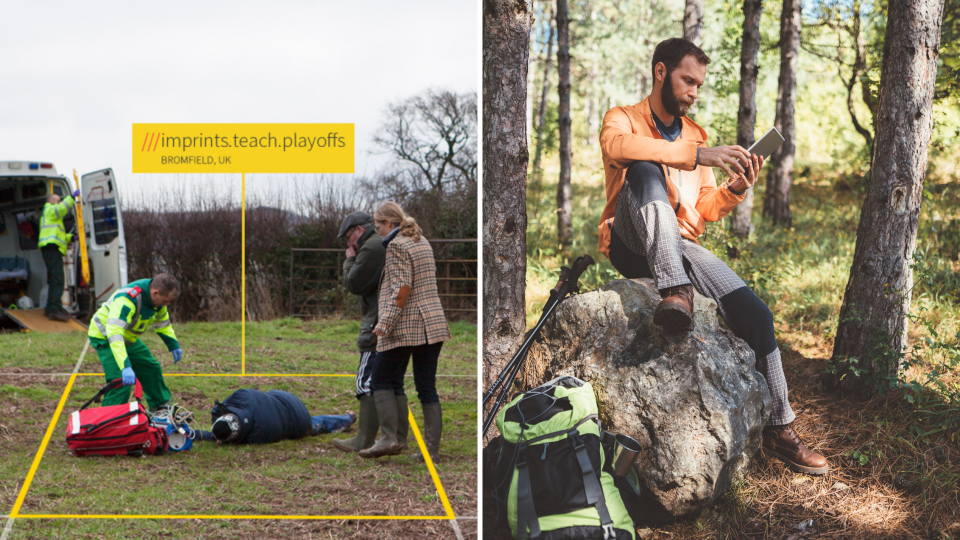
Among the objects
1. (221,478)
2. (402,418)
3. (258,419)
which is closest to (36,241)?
(258,419)

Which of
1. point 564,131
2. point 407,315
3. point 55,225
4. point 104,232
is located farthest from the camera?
point 55,225

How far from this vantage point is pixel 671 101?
88.5 inches

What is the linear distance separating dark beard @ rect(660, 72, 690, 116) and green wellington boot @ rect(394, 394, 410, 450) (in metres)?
2.47

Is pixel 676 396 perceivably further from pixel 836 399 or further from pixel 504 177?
pixel 504 177

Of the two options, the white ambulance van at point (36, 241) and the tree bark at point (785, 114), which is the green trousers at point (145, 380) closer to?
the white ambulance van at point (36, 241)

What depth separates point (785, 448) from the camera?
225cm

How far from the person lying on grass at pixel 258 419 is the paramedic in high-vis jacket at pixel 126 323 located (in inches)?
19.5

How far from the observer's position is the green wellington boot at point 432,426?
12.5ft

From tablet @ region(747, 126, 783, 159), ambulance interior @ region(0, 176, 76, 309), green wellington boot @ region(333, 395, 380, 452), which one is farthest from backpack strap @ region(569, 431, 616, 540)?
ambulance interior @ region(0, 176, 76, 309)

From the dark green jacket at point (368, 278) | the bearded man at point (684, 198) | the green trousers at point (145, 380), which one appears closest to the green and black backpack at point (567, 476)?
the bearded man at point (684, 198)

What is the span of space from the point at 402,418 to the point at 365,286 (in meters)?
0.89

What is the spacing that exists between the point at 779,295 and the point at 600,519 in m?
1.06

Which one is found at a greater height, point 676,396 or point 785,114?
point 785,114

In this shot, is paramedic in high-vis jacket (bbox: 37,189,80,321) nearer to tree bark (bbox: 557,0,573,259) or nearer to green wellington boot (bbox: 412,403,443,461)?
green wellington boot (bbox: 412,403,443,461)
